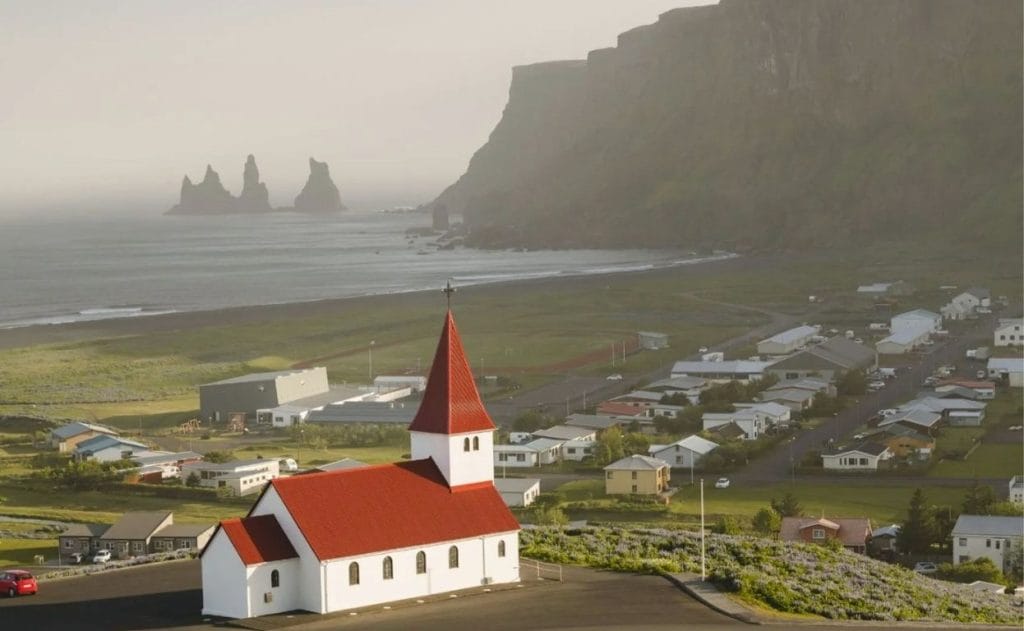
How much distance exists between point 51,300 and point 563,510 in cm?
9887

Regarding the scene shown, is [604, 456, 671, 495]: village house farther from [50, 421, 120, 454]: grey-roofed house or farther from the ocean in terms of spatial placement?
the ocean

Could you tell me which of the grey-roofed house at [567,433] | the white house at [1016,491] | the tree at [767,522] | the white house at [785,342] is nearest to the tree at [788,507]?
the tree at [767,522]

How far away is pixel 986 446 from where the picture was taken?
62125mm

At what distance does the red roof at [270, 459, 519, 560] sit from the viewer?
1189 inches

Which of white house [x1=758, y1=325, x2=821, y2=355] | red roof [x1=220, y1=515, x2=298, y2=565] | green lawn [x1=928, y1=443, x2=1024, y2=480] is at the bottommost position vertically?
green lawn [x1=928, y1=443, x2=1024, y2=480]

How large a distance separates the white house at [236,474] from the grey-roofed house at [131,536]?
370 inches

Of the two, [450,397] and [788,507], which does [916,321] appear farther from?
[450,397]

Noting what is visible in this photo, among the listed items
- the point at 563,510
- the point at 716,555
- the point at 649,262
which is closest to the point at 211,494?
the point at 563,510

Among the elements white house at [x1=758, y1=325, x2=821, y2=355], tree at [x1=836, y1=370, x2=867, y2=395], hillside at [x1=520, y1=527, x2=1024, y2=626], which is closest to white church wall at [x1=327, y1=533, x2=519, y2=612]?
hillside at [x1=520, y1=527, x2=1024, y2=626]

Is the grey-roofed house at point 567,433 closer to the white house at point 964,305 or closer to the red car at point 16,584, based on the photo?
the red car at point 16,584

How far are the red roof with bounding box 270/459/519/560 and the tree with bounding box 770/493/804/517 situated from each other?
53.9ft

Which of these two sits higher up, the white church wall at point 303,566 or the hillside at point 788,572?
the white church wall at point 303,566

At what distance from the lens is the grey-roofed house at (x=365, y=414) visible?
66875 mm

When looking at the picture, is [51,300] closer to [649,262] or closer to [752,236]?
[649,262]
